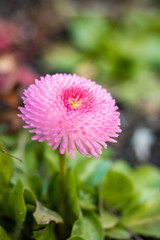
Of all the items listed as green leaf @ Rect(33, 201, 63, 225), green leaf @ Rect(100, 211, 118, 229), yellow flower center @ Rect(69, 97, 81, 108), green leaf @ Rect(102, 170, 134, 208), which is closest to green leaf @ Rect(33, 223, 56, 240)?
green leaf @ Rect(33, 201, 63, 225)

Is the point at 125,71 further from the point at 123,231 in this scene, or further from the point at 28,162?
the point at 123,231

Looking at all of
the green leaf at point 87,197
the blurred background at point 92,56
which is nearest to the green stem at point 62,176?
the green leaf at point 87,197

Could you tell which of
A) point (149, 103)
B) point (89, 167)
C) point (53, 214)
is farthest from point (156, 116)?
point (53, 214)

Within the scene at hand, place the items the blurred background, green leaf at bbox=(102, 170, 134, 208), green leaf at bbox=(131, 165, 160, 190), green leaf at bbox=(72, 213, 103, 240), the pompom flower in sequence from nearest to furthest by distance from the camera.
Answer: the pompom flower < green leaf at bbox=(72, 213, 103, 240) < green leaf at bbox=(102, 170, 134, 208) < green leaf at bbox=(131, 165, 160, 190) < the blurred background

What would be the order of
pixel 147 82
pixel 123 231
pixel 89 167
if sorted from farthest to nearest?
pixel 147 82 → pixel 89 167 → pixel 123 231

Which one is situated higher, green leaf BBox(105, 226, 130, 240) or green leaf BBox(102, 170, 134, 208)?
green leaf BBox(102, 170, 134, 208)

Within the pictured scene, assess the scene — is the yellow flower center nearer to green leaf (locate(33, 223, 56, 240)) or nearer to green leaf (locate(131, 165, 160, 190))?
green leaf (locate(33, 223, 56, 240))
